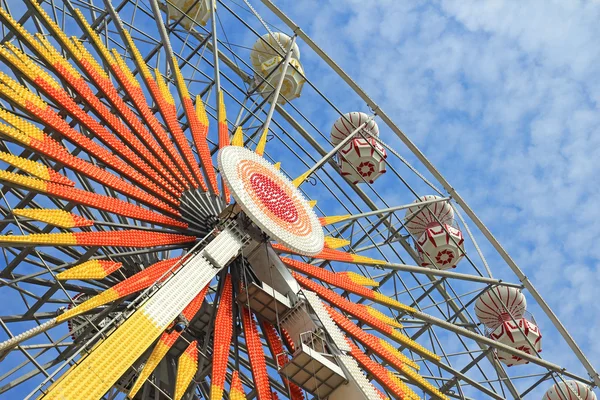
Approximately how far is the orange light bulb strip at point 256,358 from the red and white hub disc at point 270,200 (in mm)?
1254

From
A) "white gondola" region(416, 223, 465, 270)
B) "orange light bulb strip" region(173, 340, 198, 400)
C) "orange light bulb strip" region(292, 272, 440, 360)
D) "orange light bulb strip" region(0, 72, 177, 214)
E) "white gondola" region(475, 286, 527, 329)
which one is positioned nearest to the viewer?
"orange light bulb strip" region(173, 340, 198, 400)

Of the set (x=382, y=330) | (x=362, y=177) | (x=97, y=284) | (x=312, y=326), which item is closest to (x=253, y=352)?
(x=312, y=326)

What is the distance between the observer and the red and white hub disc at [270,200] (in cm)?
1191

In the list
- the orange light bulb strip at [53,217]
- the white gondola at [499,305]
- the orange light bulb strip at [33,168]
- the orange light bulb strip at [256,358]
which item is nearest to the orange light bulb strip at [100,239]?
the orange light bulb strip at [53,217]

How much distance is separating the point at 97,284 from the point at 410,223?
25.9 feet

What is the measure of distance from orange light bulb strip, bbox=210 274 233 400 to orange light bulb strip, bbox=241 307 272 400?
319 mm

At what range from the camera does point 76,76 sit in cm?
1150

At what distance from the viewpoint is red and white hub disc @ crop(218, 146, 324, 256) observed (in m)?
11.9

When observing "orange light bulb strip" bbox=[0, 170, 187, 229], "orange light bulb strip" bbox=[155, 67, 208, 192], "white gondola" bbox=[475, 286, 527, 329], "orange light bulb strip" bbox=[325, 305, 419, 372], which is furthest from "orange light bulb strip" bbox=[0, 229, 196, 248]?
"white gondola" bbox=[475, 286, 527, 329]

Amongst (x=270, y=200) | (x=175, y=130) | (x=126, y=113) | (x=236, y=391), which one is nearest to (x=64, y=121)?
(x=126, y=113)

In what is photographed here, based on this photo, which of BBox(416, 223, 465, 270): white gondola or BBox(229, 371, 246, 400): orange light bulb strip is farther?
BBox(416, 223, 465, 270): white gondola

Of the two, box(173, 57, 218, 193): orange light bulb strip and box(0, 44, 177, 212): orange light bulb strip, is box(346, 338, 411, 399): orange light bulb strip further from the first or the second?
box(0, 44, 177, 212): orange light bulb strip

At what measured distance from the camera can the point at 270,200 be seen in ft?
41.4

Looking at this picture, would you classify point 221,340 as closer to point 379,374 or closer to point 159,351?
point 159,351
